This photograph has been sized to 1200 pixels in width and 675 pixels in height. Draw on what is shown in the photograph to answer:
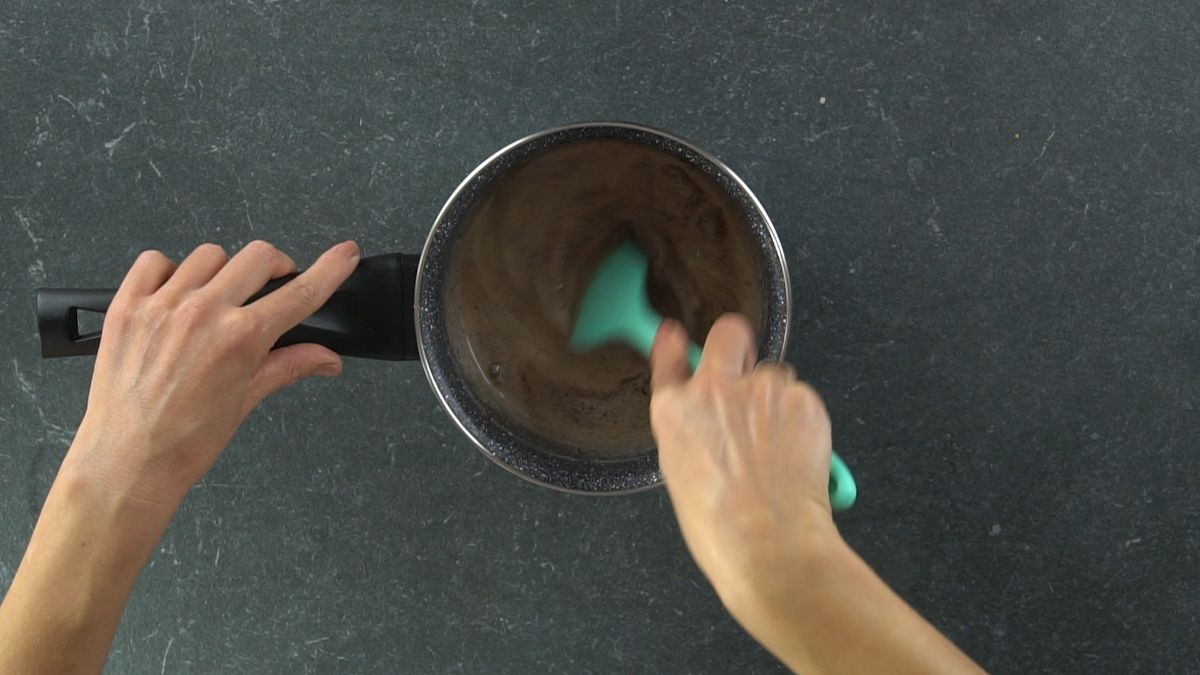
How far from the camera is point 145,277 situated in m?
0.55

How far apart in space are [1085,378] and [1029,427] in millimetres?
53

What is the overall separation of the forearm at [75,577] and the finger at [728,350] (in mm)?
302

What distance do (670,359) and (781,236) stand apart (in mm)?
211

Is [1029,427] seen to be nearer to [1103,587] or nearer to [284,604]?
[1103,587]

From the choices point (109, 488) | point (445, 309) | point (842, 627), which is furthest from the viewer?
point (445, 309)

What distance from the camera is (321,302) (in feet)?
1.82

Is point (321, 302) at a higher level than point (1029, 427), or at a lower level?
higher

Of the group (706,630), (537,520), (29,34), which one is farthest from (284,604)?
(29,34)

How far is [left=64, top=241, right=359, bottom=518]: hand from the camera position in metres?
0.52

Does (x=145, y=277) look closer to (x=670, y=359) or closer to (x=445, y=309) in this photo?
(x=445, y=309)

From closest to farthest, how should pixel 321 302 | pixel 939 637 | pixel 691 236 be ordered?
pixel 939 637
pixel 321 302
pixel 691 236

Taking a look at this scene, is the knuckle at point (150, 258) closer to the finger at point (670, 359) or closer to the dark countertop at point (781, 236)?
the dark countertop at point (781, 236)

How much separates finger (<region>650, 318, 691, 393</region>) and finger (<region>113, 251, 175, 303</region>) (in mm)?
286

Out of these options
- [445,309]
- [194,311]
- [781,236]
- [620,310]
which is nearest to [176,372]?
[194,311]
